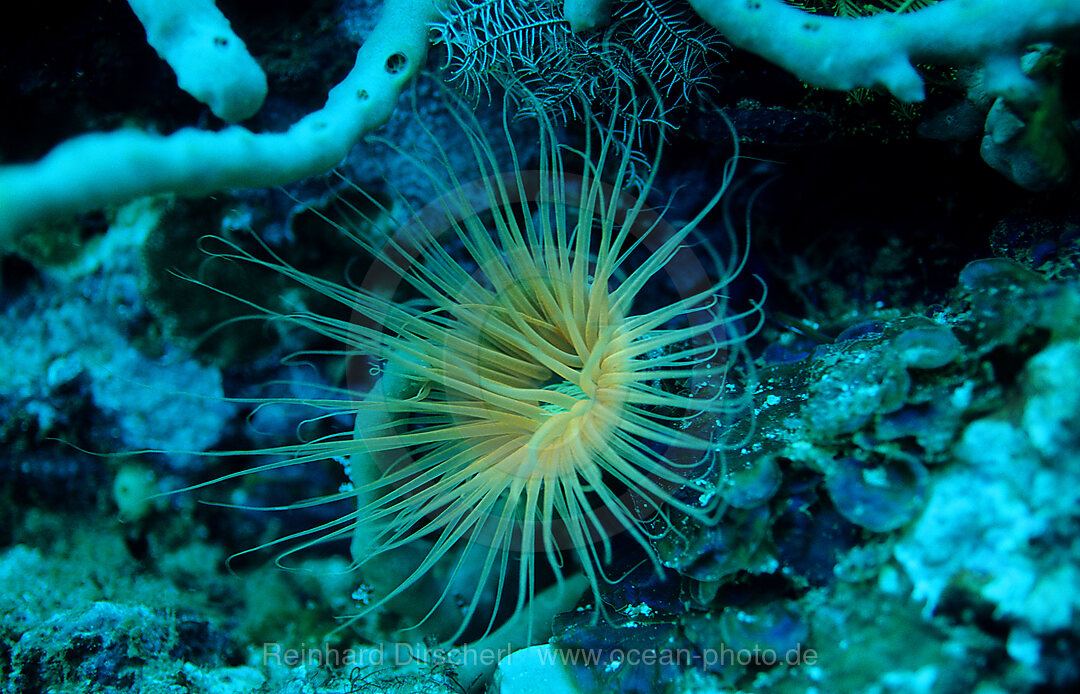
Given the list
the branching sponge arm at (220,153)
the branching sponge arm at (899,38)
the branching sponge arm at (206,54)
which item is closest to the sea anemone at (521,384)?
the branching sponge arm at (220,153)

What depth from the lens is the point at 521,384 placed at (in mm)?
2707

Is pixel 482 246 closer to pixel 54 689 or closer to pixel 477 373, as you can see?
pixel 477 373

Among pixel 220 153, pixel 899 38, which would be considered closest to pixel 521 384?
pixel 220 153

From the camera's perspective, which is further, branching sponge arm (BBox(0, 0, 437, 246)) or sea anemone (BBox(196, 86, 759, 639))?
sea anemone (BBox(196, 86, 759, 639))

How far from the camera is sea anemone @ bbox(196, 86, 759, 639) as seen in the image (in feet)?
6.92

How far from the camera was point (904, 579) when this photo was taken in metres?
1.49

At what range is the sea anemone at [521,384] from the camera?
2109 millimetres

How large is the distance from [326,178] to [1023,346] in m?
2.57

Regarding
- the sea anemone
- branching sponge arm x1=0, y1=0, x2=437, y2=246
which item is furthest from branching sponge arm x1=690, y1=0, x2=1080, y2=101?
branching sponge arm x1=0, y1=0, x2=437, y2=246

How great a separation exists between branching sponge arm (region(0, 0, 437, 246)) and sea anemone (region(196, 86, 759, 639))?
1.15 ft

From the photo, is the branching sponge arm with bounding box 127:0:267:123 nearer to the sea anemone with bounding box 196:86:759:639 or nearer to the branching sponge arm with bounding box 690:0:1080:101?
the sea anemone with bounding box 196:86:759:639

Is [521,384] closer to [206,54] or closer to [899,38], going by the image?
[206,54]

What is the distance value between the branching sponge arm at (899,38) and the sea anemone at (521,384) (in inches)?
22.3

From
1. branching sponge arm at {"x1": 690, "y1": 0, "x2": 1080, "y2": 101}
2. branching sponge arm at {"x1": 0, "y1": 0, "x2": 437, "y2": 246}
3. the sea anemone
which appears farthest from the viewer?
the sea anemone
